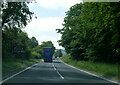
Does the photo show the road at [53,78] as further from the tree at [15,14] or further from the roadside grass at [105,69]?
the tree at [15,14]

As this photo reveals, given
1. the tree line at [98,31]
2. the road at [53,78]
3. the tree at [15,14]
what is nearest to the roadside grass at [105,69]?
the road at [53,78]

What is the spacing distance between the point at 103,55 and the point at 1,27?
15778 mm

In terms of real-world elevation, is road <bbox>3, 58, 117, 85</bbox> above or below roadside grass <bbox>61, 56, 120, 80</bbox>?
below

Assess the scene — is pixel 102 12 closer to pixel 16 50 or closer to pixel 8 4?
pixel 8 4

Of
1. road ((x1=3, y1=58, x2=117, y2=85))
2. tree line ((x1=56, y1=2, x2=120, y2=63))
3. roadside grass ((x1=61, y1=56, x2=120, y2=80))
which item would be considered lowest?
road ((x1=3, y1=58, x2=117, y2=85))

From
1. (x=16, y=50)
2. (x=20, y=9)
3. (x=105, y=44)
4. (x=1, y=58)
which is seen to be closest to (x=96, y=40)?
(x=105, y=44)

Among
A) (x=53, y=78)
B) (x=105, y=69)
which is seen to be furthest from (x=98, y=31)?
(x=53, y=78)

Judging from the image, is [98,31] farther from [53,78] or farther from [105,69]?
[53,78]

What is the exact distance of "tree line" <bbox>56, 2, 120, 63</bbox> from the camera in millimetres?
25547

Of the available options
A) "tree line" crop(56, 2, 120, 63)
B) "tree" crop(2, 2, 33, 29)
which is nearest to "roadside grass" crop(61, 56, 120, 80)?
"tree line" crop(56, 2, 120, 63)

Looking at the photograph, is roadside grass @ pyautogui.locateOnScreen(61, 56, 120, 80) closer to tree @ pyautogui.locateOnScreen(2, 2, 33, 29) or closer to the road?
the road

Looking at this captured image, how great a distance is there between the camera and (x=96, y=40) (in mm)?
41750

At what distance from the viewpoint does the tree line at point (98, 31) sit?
83.8 ft

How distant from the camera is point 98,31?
1401 inches
